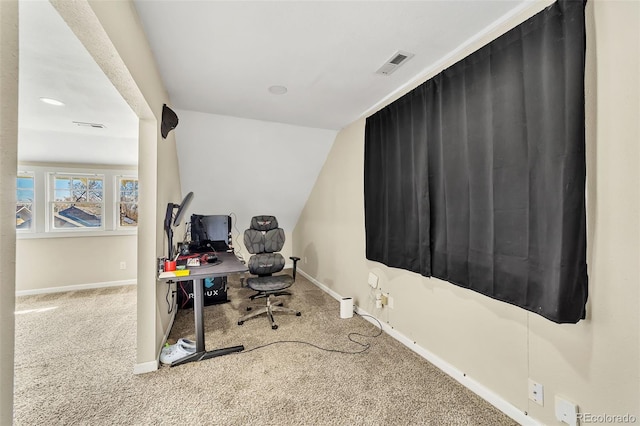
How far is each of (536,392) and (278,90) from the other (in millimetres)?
2933

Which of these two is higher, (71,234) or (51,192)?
(51,192)

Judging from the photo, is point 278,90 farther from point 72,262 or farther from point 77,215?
point 72,262

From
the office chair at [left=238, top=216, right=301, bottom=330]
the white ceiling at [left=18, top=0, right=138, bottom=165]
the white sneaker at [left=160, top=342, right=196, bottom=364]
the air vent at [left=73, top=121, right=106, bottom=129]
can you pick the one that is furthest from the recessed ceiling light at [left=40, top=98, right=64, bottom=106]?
the white sneaker at [left=160, top=342, right=196, bottom=364]

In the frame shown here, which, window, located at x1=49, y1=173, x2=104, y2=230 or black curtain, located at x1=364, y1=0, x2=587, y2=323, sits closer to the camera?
black curtain, located at x1=364, y1=0, x2=587, y2=323

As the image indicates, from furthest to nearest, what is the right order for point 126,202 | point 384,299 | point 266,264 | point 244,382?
point 126,202
point 266,264
point 384,299
point 244,382

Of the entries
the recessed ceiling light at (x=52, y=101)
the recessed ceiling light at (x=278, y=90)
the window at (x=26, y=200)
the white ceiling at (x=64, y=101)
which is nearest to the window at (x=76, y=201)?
the window at (x=26, y=200)

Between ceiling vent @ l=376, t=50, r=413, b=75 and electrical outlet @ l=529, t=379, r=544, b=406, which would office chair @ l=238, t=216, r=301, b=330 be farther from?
ceiling vent @ l=376, t=50, r=413, b=75

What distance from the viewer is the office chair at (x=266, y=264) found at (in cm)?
296

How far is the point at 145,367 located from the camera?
6.60ft

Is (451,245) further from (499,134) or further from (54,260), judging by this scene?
(54,260)

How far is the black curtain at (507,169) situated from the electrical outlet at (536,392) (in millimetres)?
458

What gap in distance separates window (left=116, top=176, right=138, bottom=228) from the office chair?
253 cm

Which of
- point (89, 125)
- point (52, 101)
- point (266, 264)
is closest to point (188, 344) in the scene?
point (266, 264)

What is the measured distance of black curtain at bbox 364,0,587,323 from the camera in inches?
48.8
